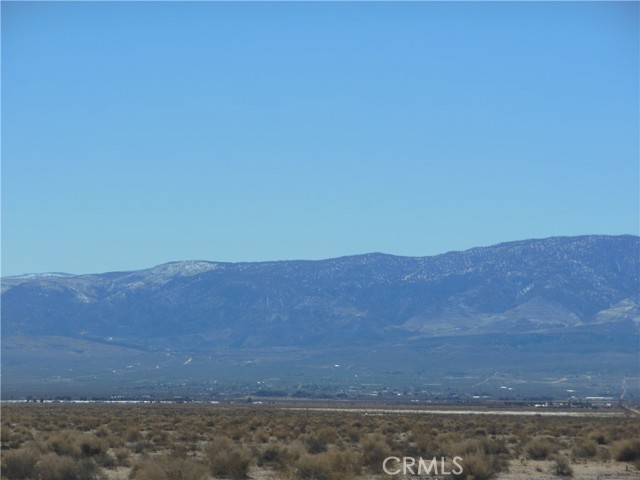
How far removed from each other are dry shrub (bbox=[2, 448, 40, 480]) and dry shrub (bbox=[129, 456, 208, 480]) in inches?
93.0

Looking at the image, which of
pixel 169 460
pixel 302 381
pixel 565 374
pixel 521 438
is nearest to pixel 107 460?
pixel 169 460

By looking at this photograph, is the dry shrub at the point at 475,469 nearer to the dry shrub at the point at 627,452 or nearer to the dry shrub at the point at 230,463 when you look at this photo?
the dry shrub at the point at 230,463

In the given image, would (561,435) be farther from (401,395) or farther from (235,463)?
(401,395)

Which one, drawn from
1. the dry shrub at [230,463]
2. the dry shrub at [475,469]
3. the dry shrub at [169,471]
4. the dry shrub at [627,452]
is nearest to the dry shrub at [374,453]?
the dry shrub at [475,469]

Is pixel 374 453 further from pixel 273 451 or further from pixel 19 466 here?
pixel 19 466

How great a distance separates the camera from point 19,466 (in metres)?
24.7

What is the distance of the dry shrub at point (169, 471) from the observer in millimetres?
23188

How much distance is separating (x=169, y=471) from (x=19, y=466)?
12.8 ft

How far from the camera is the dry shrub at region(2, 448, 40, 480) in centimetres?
2442

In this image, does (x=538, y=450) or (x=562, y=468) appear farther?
(x=538, y=450)

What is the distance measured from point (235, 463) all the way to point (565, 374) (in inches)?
6924

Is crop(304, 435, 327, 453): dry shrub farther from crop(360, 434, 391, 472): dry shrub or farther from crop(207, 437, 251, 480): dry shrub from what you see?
crop(207, 437, 251, 480): dry shrub

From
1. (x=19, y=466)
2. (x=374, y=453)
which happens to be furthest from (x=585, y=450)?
(x=19, y=466)

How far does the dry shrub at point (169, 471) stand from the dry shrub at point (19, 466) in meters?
2.36
